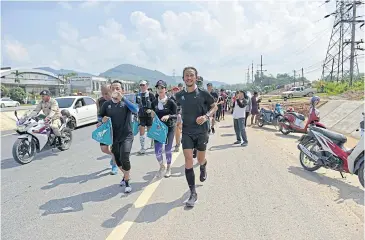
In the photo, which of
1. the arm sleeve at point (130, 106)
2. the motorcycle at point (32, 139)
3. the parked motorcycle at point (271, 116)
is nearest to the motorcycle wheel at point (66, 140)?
the motorcycle at point (32, 139)

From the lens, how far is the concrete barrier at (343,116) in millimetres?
11803

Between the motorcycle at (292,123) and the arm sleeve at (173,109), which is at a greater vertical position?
the arm sleeve at (173,109)

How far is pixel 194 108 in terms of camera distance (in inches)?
170

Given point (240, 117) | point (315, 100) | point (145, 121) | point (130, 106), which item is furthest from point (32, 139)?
point (315, 100)

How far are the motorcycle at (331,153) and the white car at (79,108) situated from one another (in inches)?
424

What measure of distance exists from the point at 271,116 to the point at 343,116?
3289 millimetres

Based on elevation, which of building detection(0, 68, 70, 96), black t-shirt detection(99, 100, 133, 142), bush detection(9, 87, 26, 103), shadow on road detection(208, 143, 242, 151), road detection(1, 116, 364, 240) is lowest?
road detection(1, 116, 364, 240)

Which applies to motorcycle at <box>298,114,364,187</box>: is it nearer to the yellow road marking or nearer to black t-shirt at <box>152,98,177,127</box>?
black t-shirt at <box>152,98,177,127</box>

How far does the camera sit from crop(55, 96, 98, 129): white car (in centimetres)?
1420

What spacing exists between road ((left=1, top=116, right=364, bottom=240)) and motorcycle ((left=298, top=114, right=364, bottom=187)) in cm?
26

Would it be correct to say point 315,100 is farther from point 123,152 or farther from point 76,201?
point 76,201

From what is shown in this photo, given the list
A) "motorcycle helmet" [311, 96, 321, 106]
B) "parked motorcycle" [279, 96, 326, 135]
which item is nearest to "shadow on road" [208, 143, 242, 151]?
"motorcycle helmet" [311, 96, 321, 106]

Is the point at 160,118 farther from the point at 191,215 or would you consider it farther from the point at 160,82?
the point at 191,215

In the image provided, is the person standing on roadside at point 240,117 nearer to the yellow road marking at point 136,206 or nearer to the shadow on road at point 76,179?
the yellow road marking at point 136,206
